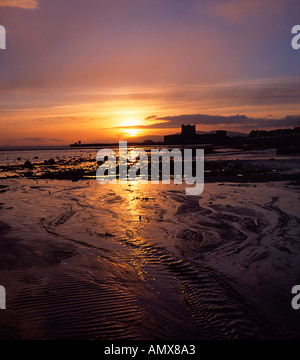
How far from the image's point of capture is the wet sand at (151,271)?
4.94 metres

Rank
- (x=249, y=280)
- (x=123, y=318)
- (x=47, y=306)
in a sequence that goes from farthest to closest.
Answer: (x=249, y=280)
(x=47, y=306)
(x=123, y=318)

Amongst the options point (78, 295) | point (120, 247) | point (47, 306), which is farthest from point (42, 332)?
point (120, 247)

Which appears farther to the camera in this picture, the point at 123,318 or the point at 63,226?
the point at 63,226

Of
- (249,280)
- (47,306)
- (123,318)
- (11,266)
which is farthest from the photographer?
(11,266)

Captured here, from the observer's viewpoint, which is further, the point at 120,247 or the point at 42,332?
the point at 120,247

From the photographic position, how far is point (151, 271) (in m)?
6.98

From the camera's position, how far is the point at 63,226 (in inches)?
429

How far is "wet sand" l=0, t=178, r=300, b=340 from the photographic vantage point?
4.94 metres

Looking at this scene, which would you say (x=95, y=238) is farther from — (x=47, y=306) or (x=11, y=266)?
(x=47, y=306)

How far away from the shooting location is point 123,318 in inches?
204

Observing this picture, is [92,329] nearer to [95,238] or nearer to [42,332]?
[42,332]

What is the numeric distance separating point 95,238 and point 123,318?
15.0 feet
